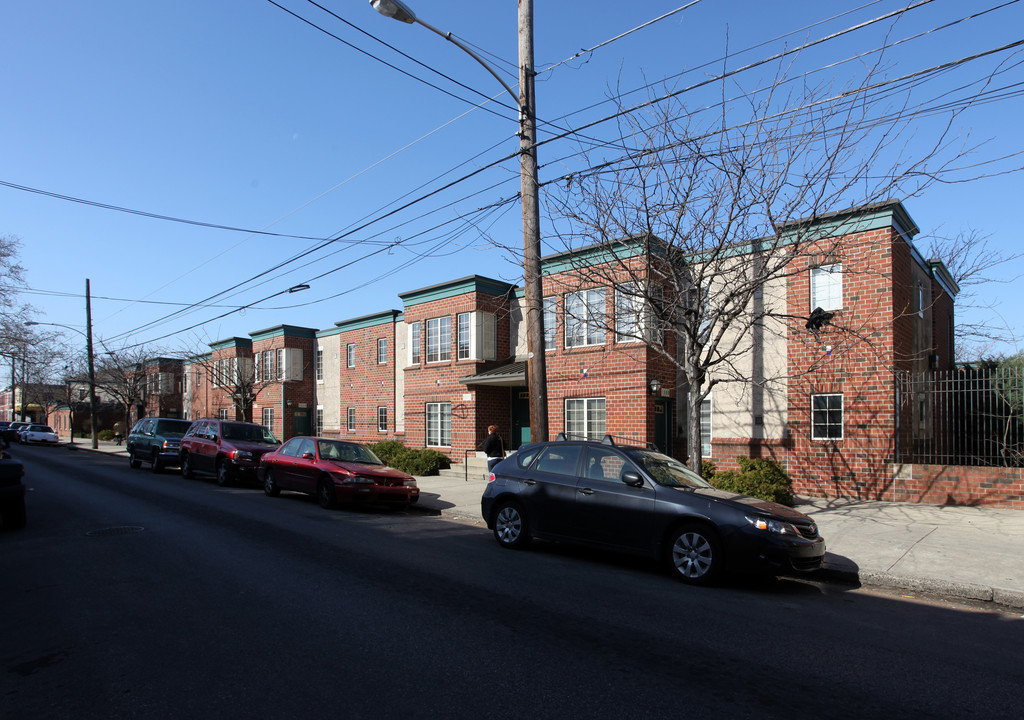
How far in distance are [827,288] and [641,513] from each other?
950 centimetres

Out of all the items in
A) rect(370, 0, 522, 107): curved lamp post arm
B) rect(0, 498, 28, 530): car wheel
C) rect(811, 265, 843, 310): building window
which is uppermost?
rect(370, 0, 522, 107): curved lamp post arm

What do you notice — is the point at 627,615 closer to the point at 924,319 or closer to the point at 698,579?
the point at 698,579

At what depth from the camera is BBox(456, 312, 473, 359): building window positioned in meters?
21.9

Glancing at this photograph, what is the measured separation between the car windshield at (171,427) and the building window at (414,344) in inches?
309

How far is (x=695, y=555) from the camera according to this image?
7203mm

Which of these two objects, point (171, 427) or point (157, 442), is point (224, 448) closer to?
point (157, 442)

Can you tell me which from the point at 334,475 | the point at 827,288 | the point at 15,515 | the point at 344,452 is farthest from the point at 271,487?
the point at 827,288

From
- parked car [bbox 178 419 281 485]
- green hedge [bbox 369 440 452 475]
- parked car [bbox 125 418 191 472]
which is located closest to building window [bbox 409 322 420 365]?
green hedge [bbox 369 440 452 475]

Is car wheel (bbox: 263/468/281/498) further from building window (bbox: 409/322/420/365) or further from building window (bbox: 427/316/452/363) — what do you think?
building window (bbox: 409/322/420/365)

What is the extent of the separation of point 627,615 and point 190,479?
1574 cm

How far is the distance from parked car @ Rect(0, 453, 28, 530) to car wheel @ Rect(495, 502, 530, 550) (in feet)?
22.6

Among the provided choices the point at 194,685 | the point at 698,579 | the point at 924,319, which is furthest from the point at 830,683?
the point at 924,319

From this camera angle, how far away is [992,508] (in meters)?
11.9

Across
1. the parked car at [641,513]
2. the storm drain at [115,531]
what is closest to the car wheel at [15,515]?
the storm drain at [115,531]
